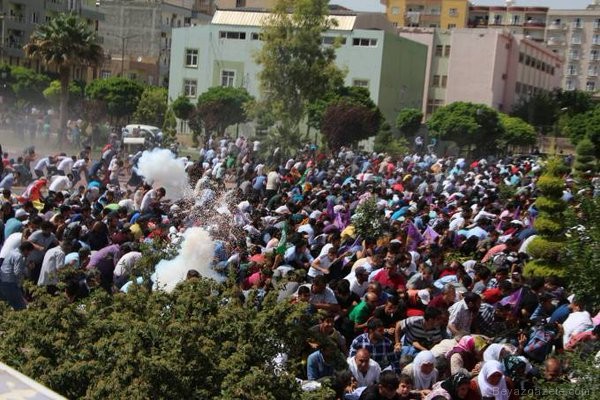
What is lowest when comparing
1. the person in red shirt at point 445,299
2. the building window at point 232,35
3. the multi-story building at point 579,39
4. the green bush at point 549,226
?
the person in red shirt at point 445,299

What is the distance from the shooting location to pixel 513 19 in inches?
4309

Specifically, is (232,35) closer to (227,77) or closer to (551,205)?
(227,77)

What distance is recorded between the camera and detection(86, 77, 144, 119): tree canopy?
58469 mm

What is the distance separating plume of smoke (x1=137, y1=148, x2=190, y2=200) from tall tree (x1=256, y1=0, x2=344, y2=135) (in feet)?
77.3

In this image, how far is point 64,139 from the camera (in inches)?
1620

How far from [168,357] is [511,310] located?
531 centimetres

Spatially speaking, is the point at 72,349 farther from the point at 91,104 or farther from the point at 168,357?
the point at 91,104

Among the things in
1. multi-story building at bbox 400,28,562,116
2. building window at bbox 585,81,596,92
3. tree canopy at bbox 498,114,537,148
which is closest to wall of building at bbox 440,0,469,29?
multi-story building at bbox 400,28,562,116

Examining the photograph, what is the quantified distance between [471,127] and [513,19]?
2472 inches

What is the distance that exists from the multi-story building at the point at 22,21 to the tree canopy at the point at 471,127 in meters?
34.6

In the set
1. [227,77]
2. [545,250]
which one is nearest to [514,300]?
[545,250]

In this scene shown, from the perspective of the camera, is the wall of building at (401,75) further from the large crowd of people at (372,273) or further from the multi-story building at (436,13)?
the large crowd of people at (372,273)

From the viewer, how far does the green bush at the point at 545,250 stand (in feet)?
45.9

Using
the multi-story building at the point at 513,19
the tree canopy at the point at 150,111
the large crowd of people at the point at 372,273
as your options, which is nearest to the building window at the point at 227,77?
the tree canopy at the point at 150,111
